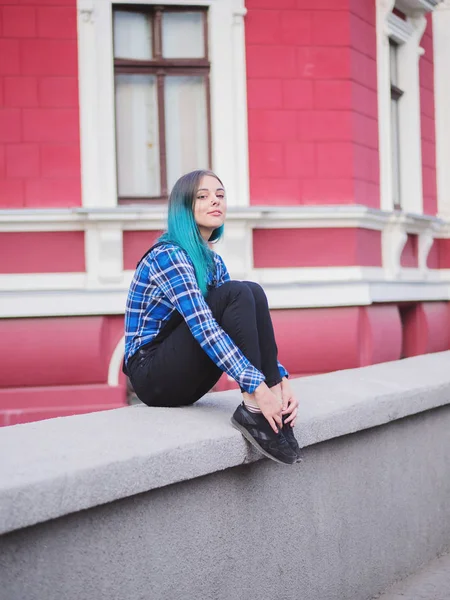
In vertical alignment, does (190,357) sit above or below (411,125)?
below

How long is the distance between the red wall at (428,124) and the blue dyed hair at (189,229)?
610 cm

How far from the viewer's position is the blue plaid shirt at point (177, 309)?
2.79m

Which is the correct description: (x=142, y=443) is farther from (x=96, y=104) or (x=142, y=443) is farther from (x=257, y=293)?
(x=96, y=104)

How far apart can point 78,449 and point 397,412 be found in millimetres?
1668

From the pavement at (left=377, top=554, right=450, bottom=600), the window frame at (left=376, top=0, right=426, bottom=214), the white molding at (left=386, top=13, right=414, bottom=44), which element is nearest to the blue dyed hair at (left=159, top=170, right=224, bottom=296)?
the pavement at (left=377, top=554, right=450, bottom=600)

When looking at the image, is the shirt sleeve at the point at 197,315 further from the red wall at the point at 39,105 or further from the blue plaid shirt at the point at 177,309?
the red wall at the point at 39,105

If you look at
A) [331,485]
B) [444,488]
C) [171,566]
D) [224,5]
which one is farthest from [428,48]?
[171,566]

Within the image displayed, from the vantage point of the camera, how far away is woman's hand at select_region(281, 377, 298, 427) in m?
2.81

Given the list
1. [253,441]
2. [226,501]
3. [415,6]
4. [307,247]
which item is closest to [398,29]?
[415,6]

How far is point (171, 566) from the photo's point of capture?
2389 mm

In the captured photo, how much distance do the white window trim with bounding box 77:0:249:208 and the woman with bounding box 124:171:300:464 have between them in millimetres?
3728

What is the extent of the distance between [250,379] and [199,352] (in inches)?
11.9

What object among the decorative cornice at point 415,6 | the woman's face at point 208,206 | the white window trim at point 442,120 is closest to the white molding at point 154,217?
the white window trim at point 442,120

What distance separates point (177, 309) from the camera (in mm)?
2998
